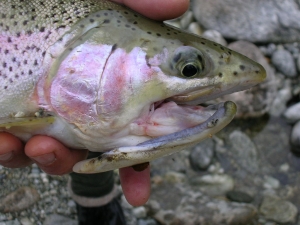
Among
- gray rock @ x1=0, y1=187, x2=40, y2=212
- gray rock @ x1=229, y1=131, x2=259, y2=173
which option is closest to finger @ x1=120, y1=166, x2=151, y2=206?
gray rock @ x1=0, y1=187, x2=40, y2=212

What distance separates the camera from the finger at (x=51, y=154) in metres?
1.61

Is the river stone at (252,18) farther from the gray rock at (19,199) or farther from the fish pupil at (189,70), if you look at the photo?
→ the fish pupil at (189,70)

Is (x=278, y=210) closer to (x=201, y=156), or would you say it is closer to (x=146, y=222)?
(x=201, y=156)

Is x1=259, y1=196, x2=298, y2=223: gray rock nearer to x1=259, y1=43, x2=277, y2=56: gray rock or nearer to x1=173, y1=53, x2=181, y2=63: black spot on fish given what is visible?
x1=259, y1=43, x2=277, y2=56: gray rock

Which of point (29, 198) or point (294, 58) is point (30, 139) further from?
point (294, 58)

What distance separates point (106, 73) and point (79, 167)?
14.3 inches

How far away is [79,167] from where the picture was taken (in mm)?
1597

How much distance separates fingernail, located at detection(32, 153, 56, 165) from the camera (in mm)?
1635

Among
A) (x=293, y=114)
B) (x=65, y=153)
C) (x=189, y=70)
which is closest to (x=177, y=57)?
(x=189, y=70)

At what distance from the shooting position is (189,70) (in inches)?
60.4

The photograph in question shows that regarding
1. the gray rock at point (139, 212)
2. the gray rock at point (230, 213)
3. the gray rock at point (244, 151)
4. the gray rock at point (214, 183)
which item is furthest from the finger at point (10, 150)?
the gray rock at point (244, 151)

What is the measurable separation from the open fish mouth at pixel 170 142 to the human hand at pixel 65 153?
0.69 ft

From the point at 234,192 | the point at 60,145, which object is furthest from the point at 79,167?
the point at 234,192

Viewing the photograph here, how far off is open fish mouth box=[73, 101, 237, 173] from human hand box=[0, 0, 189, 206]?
0.69 ft
